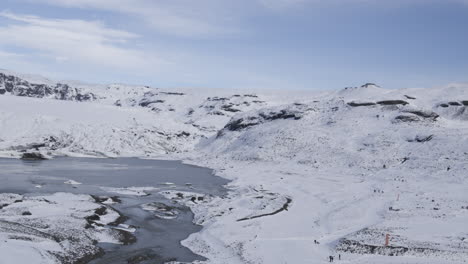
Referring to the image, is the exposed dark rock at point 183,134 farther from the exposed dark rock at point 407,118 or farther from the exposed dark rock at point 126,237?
the exposed dark rock at point 126,237

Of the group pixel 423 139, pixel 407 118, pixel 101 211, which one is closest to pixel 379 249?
pixel 101 211

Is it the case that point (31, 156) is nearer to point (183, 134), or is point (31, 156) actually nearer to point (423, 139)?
point (183, 134)

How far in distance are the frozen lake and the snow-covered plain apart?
2.09 meters

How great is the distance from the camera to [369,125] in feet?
311

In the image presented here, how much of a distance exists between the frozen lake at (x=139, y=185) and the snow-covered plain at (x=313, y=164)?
2.09 metres

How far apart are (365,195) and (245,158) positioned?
45073 mm

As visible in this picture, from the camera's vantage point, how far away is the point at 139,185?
57281mm

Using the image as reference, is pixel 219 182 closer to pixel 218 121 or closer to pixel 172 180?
pixel 172 180

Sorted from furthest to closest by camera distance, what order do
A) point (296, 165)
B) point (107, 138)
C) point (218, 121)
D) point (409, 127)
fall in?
1. point (218, 121)
2. point (107, 138)
3. point (409, 127)
4. point (296, 165)

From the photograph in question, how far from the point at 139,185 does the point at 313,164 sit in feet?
117

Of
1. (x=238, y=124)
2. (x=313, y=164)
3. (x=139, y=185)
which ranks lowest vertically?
(x=139, y=185)

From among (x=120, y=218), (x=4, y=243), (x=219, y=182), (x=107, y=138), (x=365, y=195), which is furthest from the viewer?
(x=107, y=138)

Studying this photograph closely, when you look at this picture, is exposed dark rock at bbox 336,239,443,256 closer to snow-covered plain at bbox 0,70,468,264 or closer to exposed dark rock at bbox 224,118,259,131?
snow-covered plain at bbox 0,70,468,264

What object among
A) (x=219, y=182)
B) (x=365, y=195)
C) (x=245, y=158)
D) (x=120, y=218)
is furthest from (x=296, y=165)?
(x=120, y=218)
